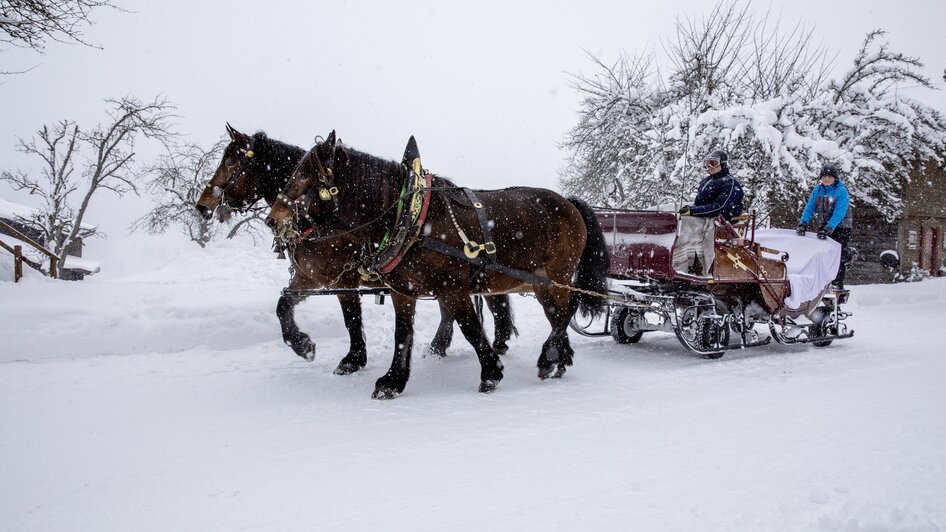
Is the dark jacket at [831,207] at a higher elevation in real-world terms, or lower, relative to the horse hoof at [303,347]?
higher

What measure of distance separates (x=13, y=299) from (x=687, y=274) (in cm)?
731

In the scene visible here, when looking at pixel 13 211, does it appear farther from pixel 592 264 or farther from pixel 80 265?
pixel 592 264

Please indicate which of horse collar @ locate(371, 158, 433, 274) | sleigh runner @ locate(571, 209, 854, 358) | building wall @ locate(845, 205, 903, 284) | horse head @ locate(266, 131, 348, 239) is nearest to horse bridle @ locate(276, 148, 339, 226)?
horse head @ locate(266, 131, 348, 239)

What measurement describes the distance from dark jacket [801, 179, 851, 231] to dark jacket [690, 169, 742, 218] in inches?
69.0

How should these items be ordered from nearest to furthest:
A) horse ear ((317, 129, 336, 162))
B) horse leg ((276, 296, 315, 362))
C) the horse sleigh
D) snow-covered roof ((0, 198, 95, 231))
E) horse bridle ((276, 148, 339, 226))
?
1. horse bridle ((276, 148, 339, 226))
2. horse ear ((317, 129, 336, 162))
3. the horse sleigh
4. horse leg ((276, 296, 315, 362))
5. snow-covered roof ((0, 198, 95, 231))

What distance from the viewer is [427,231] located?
4.55 metres

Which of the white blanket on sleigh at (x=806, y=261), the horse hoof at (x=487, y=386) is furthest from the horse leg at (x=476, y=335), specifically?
the white blanket on sleigh at (x=806, y=261)

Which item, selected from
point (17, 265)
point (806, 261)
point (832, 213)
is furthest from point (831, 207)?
point (17, 265)

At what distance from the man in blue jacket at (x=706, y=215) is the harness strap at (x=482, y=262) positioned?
184cm

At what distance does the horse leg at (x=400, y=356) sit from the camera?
14.6ft

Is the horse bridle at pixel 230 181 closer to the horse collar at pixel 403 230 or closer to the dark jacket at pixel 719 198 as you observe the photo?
the horse collar at pixel 403 230

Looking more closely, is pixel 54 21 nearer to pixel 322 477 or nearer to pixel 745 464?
pixel 322 477

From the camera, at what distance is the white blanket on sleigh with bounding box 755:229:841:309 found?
6.84 meters

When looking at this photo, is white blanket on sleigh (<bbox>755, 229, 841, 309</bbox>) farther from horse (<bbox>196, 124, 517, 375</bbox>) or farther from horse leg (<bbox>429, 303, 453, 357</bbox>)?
horse (<bbox>196, 124, 517, 375</bbox>)
